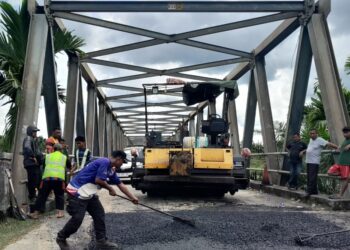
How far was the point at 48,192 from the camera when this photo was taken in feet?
25.5

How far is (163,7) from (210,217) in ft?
19.0

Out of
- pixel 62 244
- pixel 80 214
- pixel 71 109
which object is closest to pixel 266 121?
pixel 71 109

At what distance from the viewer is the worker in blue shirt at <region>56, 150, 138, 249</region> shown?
17.3ft

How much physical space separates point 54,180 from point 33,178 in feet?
1.54

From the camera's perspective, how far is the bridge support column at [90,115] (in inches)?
714

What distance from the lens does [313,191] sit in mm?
9656

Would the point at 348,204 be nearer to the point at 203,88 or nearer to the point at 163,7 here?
the point at 203,88

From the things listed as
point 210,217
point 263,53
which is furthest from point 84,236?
point 263,53

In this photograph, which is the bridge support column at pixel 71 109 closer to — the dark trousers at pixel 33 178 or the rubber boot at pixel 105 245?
the dark trousers at pixel 33 178

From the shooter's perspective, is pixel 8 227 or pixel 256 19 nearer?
pixel 8 227

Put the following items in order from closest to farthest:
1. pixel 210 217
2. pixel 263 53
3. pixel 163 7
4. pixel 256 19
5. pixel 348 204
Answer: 1. pixel 210 217
2. pixel 348 204
3. pixel 163 7
4. pixel 256 19
5. pixel 263 53

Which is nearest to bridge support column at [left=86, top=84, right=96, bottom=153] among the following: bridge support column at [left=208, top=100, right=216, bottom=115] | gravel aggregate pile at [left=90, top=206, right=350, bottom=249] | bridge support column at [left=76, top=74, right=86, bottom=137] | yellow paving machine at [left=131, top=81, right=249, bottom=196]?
bridge support column at [left=76, top=74, right=86, bottom=137]

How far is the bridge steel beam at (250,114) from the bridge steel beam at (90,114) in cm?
566

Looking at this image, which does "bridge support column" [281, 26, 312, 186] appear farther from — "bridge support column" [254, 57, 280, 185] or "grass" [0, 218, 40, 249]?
"grass" [0, 218, 40, 249]
